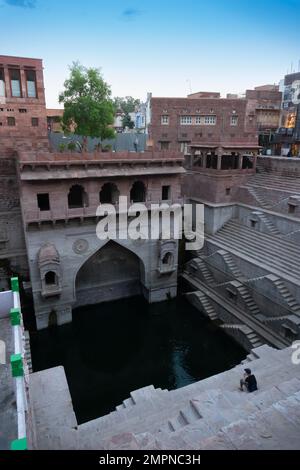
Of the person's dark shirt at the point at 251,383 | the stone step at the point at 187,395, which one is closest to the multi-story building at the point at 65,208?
the stone step at the point at 187,395

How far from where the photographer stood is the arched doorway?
2211 cm

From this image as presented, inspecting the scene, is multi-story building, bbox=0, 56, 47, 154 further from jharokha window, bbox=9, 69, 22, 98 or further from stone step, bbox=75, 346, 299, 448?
stone step, bbox=75, 346, 299, 448

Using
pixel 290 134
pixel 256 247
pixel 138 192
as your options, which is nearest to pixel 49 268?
pixel 138 192

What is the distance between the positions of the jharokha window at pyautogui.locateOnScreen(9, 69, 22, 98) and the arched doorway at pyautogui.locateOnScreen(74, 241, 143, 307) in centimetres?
1173

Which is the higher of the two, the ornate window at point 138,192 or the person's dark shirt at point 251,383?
the ornate window at point 138,192

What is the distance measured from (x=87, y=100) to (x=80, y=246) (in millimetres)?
9964

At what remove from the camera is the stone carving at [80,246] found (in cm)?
1945

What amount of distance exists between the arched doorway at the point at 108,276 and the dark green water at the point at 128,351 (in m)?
1.03

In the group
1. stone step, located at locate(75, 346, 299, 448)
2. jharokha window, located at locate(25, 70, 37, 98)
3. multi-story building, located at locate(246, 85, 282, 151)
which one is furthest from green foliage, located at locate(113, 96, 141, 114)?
stone step, located at locate(75, 346, 299, 448)

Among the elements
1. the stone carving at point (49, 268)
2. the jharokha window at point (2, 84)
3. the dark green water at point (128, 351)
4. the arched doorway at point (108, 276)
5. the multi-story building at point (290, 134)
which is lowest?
the dark green water at point (128, 351)

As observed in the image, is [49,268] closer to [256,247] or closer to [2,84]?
[2,84]

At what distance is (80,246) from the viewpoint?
64.3 feet

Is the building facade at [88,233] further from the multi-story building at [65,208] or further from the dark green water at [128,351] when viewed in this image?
the dark green water at [128,351]

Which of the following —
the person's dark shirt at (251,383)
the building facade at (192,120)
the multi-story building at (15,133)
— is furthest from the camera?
the building facade at (192,120)
